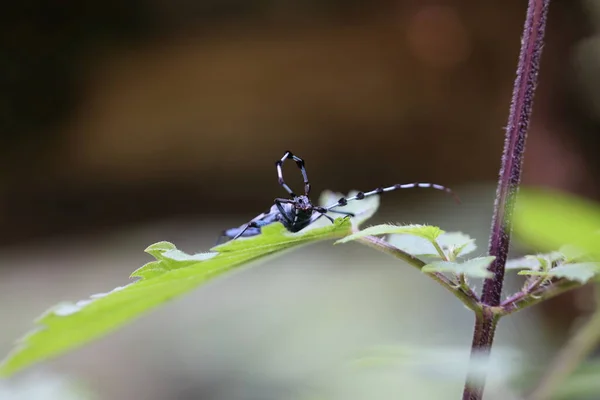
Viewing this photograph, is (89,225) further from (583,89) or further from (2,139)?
(583,89)

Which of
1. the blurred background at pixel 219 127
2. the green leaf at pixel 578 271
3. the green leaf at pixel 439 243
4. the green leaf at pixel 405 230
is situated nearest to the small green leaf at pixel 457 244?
the green leaf at pixel 439 243

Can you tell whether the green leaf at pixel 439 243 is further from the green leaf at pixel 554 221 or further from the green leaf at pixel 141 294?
the green leaf at pixel 141 294

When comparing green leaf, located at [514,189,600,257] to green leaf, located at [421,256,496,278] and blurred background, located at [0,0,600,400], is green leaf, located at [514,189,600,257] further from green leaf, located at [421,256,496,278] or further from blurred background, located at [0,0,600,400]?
blurred background, located at [0,0,600,400]

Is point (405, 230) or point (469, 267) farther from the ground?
point (405, 230)

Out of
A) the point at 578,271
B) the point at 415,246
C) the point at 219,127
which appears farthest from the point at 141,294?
the point at 219,127

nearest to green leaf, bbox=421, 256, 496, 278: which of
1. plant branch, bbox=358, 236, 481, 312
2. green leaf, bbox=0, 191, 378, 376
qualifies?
plant branch, bbox=358, 236, 481, 312

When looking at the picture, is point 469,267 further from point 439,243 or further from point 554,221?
point 439,243
